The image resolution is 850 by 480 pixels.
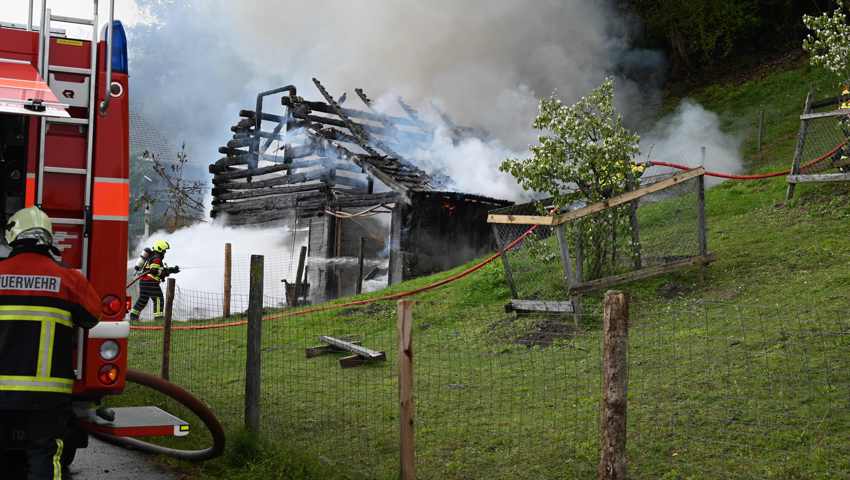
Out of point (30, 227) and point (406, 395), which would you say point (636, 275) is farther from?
point (30, 227)

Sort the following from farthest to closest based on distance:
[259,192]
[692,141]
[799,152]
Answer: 1. [692,141]
2. [259,192]
3. [799,152]

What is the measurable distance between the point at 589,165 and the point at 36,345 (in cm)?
738

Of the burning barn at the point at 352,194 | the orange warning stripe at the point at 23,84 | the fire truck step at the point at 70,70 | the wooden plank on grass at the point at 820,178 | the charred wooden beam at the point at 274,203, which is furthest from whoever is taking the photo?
the charred wooden beam at the point at 274,203

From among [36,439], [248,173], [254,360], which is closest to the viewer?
[36,439]

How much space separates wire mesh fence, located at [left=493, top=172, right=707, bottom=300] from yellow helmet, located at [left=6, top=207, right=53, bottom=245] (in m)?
6.11

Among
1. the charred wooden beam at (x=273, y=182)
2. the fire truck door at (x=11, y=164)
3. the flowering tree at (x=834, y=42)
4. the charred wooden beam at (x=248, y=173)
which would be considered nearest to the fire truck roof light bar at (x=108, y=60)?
the fire truck door at (x=11, y=164)

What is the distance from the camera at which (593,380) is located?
7.13 metres

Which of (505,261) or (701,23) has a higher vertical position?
(701,23)

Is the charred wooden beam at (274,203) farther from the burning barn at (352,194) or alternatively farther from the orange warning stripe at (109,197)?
the orange warning stripe at (109,197)

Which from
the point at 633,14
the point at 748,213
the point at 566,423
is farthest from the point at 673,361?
the point at 633,14

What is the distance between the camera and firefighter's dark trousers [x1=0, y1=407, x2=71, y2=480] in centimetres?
443

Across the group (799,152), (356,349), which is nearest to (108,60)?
→ (356,349)

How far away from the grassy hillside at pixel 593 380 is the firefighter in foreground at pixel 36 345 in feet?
5.55

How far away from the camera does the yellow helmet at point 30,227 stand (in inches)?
180
